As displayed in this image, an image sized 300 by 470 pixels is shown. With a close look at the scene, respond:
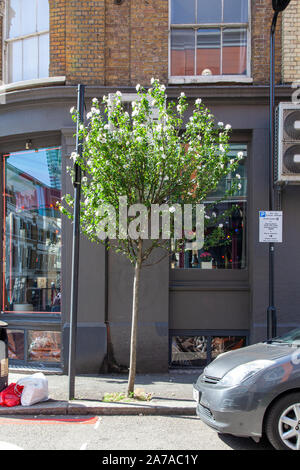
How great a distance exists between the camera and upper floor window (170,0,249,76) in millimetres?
9312

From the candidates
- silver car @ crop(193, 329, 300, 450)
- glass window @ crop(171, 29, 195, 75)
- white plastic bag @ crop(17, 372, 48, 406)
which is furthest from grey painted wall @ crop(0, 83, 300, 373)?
silver car @ crop(193, 329, 300, 450)

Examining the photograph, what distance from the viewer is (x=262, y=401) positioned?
4461 mm

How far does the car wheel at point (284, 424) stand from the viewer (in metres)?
4.40

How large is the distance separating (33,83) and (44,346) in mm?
5286

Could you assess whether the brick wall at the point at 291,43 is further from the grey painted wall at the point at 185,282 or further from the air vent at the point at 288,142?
the air vent at the point at 288,142

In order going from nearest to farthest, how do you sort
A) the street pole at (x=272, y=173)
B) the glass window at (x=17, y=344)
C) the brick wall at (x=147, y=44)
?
the street pole at (x=272, y=173), the brick wall at (x=147, y=44), the glass window at (x=17, y=344)

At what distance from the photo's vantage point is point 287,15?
891cm

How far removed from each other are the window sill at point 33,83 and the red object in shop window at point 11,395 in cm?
582

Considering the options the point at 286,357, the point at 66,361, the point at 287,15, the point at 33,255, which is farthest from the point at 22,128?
the point at 286,357

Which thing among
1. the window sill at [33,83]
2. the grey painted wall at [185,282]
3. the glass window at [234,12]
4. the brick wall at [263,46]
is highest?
the glass window at [234,12]

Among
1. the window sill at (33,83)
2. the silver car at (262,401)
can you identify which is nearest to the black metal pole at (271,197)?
the silver car at (262,401)

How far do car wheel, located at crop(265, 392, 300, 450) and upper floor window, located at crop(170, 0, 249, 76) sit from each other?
691 cm

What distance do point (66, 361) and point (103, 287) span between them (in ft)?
5.01

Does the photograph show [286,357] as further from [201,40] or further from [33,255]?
[201,40]
